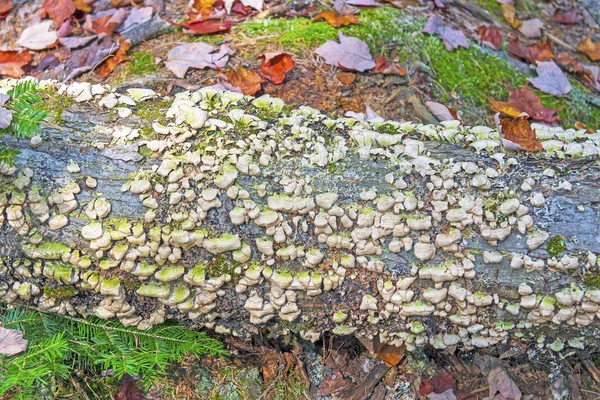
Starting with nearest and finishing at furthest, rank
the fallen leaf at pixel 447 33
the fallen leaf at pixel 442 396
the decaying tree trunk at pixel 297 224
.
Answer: the decaying tree trunk at pixel 297 224 → the fallen leaf at pixel 442 396 → the fallen leaf at pixel 447 33

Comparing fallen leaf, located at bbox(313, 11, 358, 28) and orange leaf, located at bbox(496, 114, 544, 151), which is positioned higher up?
orange leaf, located at bbox(496, 114, 544, 151)

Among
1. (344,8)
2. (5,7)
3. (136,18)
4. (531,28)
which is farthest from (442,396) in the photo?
(5,7)

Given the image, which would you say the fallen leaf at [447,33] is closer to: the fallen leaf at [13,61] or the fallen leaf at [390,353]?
the fallen leaf at [390,353]

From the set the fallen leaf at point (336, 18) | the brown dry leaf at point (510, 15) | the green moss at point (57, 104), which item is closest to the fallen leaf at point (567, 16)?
the brown dry leaf at point (510, 15)

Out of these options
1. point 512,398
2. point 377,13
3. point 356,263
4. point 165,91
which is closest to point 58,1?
point 165,91

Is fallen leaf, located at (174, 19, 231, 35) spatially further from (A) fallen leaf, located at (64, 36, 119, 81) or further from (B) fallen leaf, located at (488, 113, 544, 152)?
(B) fallen leaf, located at (488, 113, 544, 152)

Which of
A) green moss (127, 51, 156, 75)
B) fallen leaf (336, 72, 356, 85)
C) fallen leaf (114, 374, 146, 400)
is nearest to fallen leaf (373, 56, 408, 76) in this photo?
fallen leaf (336, 72, 356, 85)
